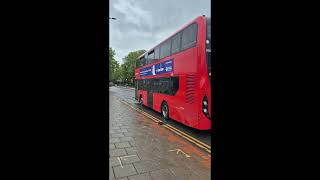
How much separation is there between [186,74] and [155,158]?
3.18 metres

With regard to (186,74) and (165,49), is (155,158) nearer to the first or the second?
(186,74)

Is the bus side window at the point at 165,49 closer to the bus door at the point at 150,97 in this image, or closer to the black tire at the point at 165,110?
the black tire at the point at 165,110

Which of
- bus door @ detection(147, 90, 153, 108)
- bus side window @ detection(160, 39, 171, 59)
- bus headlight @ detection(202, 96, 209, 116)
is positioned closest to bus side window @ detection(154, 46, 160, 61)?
bus side window @ detection(160, 39, 171, 59)

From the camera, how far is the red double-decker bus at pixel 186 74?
5.56 m

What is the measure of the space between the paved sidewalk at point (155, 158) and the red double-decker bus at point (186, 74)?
1.02m

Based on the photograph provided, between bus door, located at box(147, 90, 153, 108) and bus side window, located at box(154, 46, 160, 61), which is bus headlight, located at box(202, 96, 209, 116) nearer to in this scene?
bus side window, located at box(154, 46, 160, 61)

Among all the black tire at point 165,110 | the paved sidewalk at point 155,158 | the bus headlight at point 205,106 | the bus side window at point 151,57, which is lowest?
the paved sidewalk at point 155,158

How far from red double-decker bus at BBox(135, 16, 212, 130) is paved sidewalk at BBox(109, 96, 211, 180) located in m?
1.02

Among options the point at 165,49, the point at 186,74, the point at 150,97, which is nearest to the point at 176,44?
the point at 165,49

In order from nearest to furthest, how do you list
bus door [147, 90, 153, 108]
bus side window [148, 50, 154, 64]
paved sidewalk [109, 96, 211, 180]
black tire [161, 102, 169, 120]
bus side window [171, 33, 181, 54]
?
paved sidewalk [109, 96, 211, 180], bus side window [171, 33, 181, 54], black tire [161, 102, 169, 120], bus side window [148, 50, 154, 64], bus door [147, 90, 153, 108]

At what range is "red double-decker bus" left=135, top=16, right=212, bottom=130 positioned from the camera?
556 centimetres

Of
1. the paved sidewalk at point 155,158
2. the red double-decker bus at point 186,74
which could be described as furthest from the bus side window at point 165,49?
the paved sidewalk at point 155,158

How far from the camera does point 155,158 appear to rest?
406 centimetres
